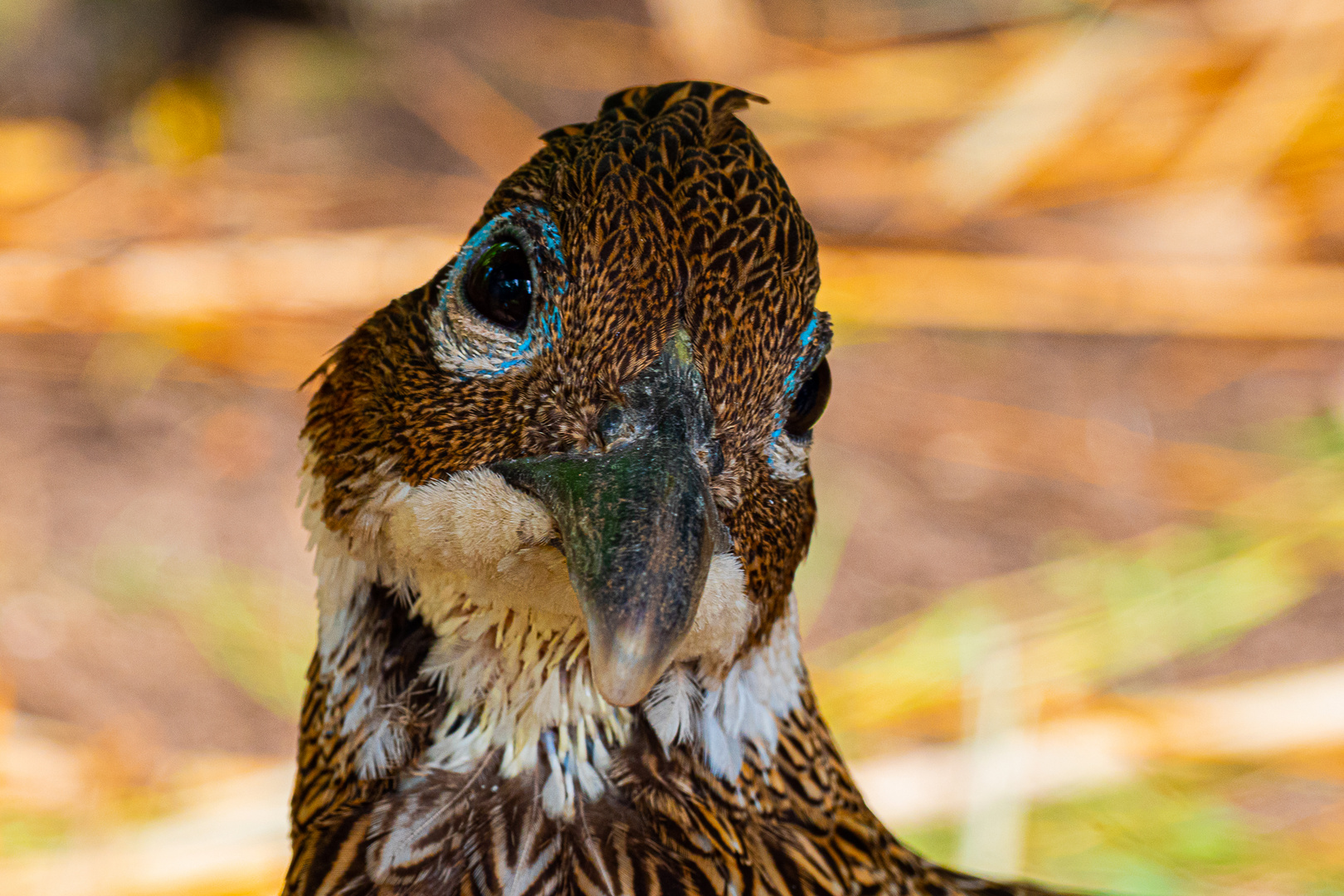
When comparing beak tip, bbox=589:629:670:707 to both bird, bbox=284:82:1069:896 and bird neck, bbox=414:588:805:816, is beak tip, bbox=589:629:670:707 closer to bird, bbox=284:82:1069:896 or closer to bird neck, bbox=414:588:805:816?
bird, bbox=284:82:1069:896

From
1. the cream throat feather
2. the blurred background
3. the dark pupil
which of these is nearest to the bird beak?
the cream throat feather

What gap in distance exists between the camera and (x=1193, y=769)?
134 inches

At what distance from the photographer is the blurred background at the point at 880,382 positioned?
11.0ft

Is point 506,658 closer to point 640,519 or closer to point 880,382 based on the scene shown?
point 640,519

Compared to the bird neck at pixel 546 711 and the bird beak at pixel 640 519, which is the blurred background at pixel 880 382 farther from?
the bird beak at pixel 640 519

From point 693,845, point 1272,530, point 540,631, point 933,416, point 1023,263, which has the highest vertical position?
point 1023,263

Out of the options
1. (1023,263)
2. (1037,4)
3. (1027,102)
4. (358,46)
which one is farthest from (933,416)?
(358,46)

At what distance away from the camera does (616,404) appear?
133 centimetres

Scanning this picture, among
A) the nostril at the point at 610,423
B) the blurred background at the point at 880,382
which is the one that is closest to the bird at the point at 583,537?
the nostril at the point at 610,423

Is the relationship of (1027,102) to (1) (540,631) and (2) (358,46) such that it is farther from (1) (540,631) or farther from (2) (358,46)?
(1) (540,631)

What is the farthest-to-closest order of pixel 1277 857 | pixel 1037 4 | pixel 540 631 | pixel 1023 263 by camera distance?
pixel 1037 4, pixel 1023 263, pixel 1277 857, pixel 540 631

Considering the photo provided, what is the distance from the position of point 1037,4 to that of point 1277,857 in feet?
12.7

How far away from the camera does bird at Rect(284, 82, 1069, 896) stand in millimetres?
1335

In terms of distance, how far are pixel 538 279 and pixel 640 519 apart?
377 mm
